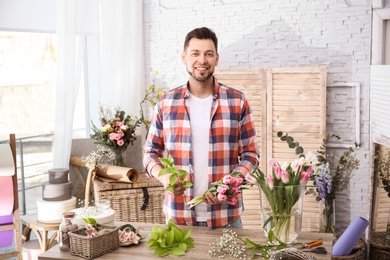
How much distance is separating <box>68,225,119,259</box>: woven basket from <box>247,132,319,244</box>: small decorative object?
2.31ft

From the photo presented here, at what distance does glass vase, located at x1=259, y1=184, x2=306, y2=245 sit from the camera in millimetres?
2475

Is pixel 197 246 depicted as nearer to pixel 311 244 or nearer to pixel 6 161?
pixel 311 244

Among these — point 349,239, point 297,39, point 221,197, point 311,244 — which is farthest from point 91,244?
point 297,39

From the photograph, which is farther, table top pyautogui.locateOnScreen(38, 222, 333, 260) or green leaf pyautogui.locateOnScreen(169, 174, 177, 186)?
green leaf pyautogui.locateOnScreen(169, 174, 177, 186)

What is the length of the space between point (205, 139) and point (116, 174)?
1.73m

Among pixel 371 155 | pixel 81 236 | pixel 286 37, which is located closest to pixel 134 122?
pixel 286 37

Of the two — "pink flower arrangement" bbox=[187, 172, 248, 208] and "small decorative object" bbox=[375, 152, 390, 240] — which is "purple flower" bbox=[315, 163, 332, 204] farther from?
"pink flower arrangement" bbox=[187, 172, 248, 208]

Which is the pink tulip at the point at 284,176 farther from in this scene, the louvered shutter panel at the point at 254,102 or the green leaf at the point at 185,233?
the louvered shutter panel at the point at 254,102

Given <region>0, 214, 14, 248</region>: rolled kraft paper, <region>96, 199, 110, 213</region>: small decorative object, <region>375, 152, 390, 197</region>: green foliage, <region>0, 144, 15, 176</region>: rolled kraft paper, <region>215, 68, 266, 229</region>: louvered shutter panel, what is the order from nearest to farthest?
<region>96, 199, 110, 213</region>: small decorative object → <region>0, 144, 15, 176</region>: rolled kraft paper → <region>0, 214, 14, 248</region>: rolled kraft paper → <region>375, 152, 390, 197</region>: green foliage → <region>215, 68, 266, 229</region>: louvered shutter panel

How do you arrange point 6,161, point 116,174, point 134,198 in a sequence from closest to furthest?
point 6,161 < point 116,174 < point 134,198

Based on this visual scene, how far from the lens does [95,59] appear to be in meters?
5.51

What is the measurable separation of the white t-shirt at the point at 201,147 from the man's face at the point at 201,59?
196 mm

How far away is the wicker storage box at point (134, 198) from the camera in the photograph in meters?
4.55

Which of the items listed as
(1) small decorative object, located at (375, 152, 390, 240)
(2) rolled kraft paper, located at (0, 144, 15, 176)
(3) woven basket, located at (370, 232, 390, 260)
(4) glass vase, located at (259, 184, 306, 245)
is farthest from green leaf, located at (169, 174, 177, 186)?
(3) woven basket, located at (370, 232, 390, 260)
